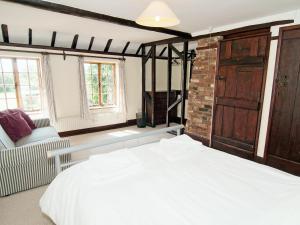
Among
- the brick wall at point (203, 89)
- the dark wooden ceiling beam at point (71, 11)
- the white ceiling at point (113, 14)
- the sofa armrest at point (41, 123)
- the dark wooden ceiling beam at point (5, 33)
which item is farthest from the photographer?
the brick wall at point (203, 89)

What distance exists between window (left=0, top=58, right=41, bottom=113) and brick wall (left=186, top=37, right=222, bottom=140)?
3.60 meters

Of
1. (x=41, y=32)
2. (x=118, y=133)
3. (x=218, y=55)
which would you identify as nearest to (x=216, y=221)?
(x=218, y=55)

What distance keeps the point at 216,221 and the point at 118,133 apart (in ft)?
13.5

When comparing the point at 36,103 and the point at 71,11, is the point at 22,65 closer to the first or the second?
the point at 36,103

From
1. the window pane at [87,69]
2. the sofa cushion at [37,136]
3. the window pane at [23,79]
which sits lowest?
the sofa cushion at [37,136]

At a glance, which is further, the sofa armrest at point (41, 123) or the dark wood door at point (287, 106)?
the sofa armrest at point (41, 123)

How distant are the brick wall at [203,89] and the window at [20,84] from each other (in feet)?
11.8

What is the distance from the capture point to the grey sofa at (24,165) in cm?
223

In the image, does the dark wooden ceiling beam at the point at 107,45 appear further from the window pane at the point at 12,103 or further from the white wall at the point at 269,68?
the white wall at the point at 269,68

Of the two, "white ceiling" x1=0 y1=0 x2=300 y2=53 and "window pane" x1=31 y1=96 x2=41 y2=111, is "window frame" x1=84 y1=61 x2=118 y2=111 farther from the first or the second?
"window pane" x1=31 y1=96 x2=41 y2=111

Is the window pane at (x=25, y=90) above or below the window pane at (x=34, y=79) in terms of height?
below

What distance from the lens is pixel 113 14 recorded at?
2918 mm

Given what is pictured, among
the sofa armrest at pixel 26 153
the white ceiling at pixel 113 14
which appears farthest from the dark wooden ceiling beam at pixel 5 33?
the sofa armrest at pixel 26 153

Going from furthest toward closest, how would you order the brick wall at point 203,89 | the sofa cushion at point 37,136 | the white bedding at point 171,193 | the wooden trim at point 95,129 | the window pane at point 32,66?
the wooden trim at point 95,129
the window pane at point 32,66
the brick wall at point 203,89
the sofa cushion at point 37,136
the white bedding at point 171,193
